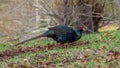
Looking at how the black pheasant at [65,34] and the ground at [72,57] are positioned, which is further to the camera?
the black pheasant at [65,34]

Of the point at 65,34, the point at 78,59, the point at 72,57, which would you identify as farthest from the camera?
the point at 65,34

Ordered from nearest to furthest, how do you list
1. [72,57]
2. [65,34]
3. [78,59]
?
[78,59] → [72,57] → [65,34]

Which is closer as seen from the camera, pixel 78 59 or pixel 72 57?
pixel 78 59

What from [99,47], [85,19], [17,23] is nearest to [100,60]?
[99,47]

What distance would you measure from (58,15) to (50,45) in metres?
3.85

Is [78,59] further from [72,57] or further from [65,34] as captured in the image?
[65,34]

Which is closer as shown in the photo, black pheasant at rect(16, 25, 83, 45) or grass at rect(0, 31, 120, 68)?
grass at rect(0, 31, 120, 68)

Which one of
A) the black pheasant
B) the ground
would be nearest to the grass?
the ground

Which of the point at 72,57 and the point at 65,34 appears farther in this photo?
the point at 65,34

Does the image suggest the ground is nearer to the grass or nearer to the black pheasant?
the grass

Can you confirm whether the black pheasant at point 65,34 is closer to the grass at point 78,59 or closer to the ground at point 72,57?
the ground at point 72,57

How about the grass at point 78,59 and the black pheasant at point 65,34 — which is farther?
the black pheasant at point 65,34

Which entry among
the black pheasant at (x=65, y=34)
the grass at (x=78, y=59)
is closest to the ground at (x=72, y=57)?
the grass at (x=78, y=59)

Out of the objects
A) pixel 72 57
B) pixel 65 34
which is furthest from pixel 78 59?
pixel 65 34
